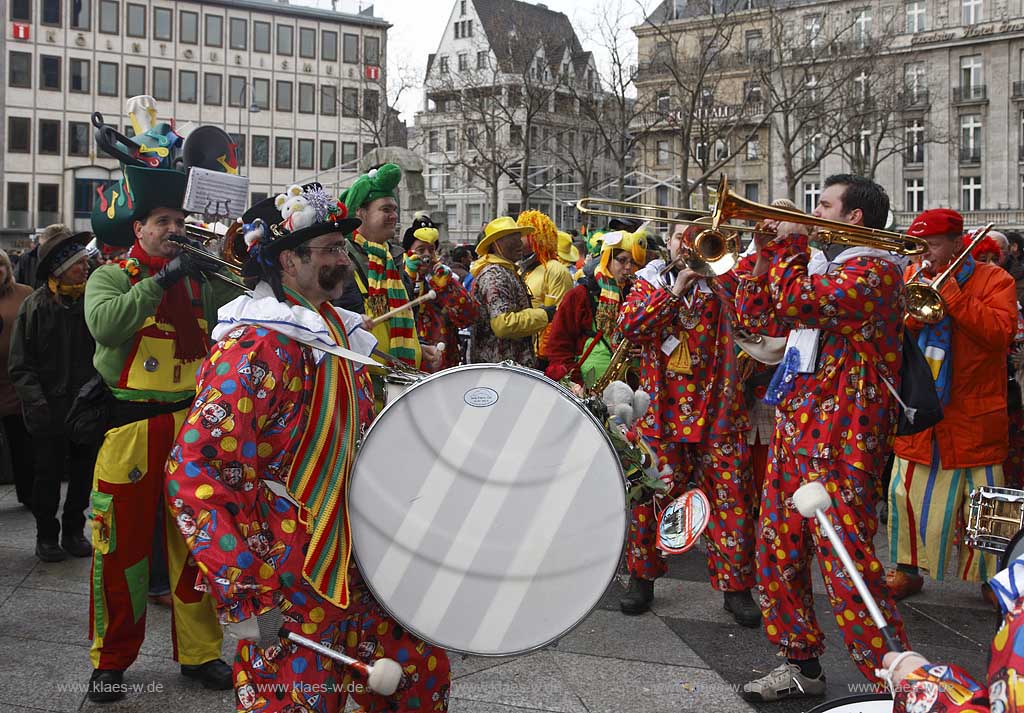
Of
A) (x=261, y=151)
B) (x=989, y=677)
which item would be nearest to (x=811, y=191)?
(x=261, y=151)

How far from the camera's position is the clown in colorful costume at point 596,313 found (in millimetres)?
6230

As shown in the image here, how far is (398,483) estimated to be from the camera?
8.93ft

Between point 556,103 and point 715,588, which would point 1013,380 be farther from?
point 556,103

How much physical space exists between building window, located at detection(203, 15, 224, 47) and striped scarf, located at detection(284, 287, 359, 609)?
5884 cm

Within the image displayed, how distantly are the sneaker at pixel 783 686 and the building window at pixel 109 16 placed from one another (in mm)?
57442

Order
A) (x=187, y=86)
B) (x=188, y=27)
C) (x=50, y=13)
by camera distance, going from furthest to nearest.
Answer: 1. (x=187, y=86)
2. (x=188, y=27)
3. (x=50, y=13)

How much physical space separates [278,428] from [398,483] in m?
0.35

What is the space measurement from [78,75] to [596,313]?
177 feet

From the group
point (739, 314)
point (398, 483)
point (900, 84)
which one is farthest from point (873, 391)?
point (900, 84)

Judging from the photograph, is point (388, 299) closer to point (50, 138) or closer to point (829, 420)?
point (829, 420)

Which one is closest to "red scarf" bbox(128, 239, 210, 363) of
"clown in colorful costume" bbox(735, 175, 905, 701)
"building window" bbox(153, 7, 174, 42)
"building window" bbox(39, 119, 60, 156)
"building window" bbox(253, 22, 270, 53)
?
"clown in colorful costume" bbox(735, 175, 905, 701)

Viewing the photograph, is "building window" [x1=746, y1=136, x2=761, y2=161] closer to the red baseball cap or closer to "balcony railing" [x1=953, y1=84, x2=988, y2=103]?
"balcony railing" [x1=953, y1=84, x2=988, y2=103]

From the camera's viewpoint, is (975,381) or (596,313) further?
(596,313)

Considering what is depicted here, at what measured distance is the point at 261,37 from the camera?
5831cm
